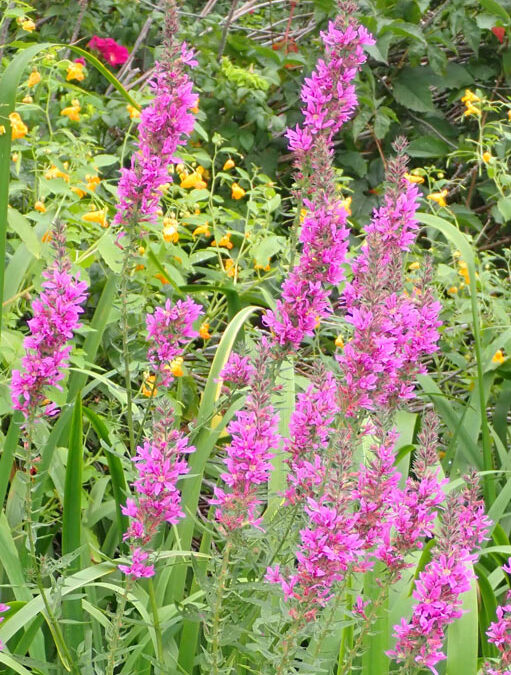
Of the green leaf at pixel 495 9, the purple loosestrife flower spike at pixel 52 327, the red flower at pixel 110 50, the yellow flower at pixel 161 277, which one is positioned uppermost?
the green leaf at pixel 495 9

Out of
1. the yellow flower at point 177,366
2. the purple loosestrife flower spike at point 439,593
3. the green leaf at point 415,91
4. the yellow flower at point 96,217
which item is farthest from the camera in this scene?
the green leaf at point 415,91

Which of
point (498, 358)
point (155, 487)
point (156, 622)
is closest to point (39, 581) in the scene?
point (156, 622)

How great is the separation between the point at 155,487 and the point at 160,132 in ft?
2.19

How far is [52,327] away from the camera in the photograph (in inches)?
65.1

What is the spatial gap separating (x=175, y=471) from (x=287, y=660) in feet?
1.12

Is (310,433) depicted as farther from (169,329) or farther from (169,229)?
(169,229)

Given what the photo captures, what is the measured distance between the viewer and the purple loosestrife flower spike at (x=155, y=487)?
155 cm

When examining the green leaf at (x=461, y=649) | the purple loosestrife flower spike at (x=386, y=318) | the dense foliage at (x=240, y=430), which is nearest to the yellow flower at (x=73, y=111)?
the dense foliage at (x=240, y=430)

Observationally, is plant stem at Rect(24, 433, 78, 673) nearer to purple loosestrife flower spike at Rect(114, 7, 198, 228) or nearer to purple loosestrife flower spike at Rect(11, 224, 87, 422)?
purple loosestrife flower spike at Rect(11, 224, 87, 422)

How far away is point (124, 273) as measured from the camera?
6.40ft

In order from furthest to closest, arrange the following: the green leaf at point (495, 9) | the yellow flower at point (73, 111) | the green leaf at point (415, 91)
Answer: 1. the green leaf at point (415, 91)
2. the green leaf at point (495, 9)
3. the yellow flower at point (73, 111)

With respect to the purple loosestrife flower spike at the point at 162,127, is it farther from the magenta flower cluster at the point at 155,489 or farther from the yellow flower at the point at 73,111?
the yellow flower at the point at 73,111

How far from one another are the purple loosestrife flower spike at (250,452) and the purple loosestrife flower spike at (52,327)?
0.31m

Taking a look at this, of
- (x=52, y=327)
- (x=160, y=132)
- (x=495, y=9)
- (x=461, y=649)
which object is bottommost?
(x=461, y=649)
